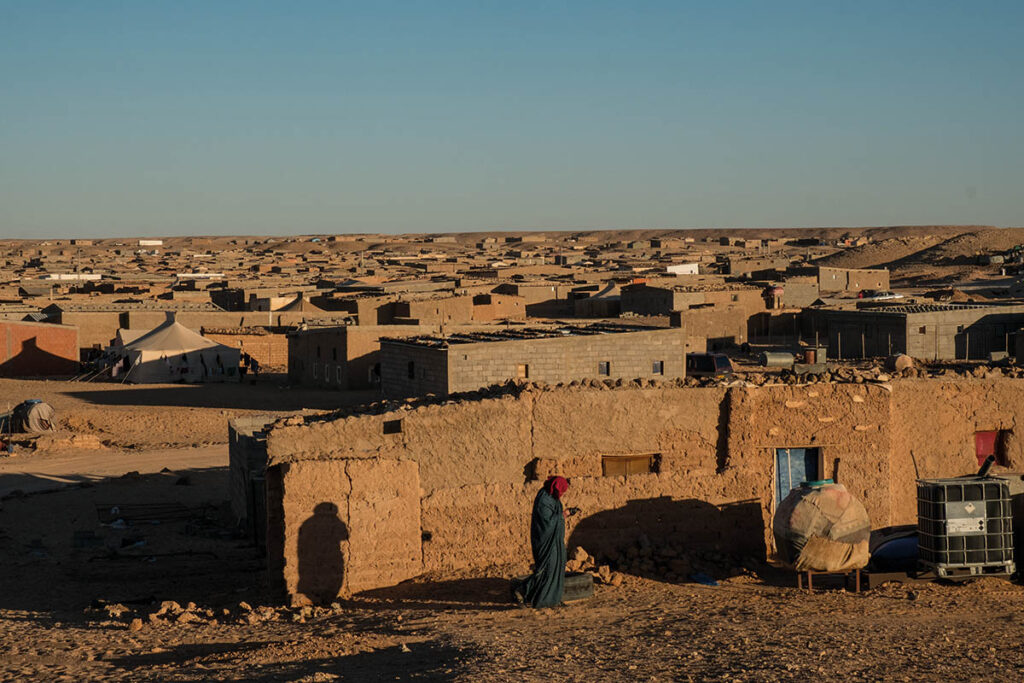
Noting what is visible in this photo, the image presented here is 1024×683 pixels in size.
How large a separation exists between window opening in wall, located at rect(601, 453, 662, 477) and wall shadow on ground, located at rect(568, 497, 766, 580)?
0.31 meters

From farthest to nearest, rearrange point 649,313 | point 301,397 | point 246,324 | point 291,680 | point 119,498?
point 649,313 < point 246,324 < point 301,397 < point 119,498 < point 291,680

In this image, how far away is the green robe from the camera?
10953mm

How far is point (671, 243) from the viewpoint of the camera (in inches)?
5458

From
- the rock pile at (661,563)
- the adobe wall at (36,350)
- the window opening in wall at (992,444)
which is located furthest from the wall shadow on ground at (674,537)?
the adobe wall at (36,350)

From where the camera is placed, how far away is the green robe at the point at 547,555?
10953 millimetres

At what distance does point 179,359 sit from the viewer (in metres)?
36.7

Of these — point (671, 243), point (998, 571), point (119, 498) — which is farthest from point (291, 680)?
point (671, 243)

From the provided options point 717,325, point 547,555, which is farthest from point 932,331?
point 547,555

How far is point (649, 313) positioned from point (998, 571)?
34.0 m

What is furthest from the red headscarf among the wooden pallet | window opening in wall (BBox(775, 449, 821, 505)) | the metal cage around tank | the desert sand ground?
the metal cage around tank

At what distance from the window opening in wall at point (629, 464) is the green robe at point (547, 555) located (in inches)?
62.1

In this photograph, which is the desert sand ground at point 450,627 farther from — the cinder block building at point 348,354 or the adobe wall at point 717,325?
the adobe wall at point 717,325

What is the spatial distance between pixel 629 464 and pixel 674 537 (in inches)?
33.6

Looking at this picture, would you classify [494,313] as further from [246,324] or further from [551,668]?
[551,668]
